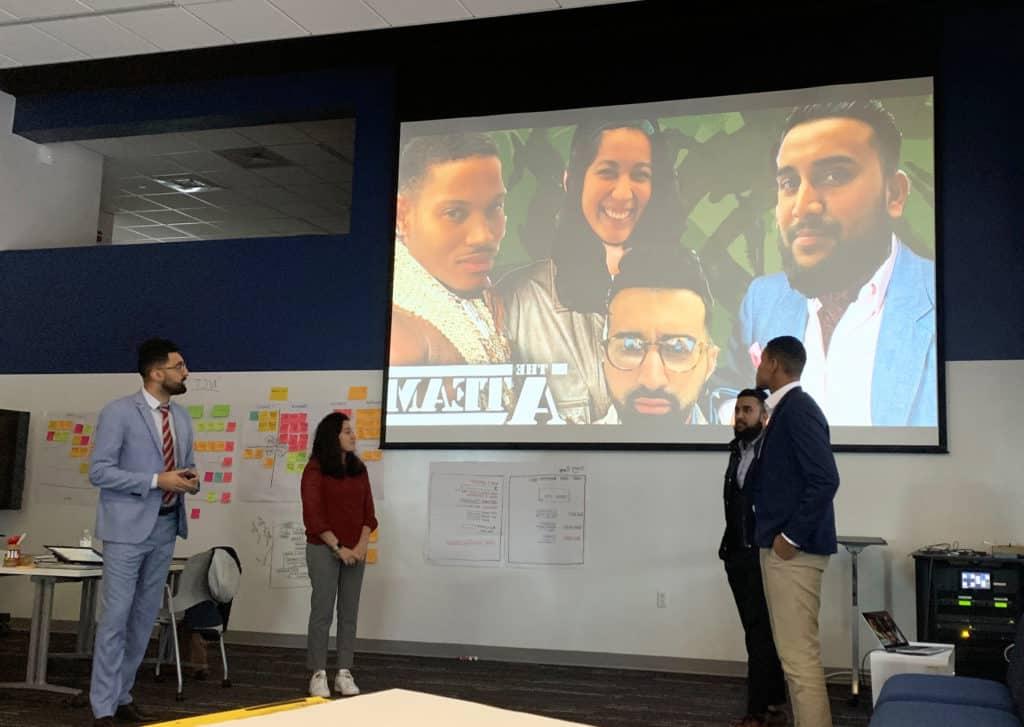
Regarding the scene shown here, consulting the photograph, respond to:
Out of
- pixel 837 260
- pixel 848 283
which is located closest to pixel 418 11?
pixel 837 260

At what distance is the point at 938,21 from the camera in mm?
6188

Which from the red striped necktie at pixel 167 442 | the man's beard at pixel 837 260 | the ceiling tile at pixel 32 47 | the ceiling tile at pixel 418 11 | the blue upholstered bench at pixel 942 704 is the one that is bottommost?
the blue upholstered bench at pixel 942 704

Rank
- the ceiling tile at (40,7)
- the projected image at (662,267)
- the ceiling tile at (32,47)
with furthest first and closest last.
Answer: the ceiling tile at (32,47) < the ceiling tile at (40,7) < the projected image at (662,267)

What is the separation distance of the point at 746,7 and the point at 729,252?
5.13ft

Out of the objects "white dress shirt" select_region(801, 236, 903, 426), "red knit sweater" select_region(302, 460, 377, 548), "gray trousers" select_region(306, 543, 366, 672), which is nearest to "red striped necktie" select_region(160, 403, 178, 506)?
"red knit sweater" select_region(302, 460, 377, 548)

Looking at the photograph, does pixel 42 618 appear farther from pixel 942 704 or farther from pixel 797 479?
pixel 942 704

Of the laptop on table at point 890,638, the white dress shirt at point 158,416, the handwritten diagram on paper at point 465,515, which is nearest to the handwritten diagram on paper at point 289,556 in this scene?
the handwritten diagram on paper at point 465,515

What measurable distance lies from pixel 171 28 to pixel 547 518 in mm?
4141

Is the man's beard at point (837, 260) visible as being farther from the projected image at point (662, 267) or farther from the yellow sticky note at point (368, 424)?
the yellow sticky note at point (368, 424)

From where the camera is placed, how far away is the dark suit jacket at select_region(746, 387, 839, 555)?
12.1ft

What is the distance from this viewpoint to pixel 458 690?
5449mm

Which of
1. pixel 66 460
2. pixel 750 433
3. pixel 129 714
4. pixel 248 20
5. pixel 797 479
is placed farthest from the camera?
pixel 66 460

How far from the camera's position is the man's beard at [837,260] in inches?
241

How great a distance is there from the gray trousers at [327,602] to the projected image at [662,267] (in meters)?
1.81
